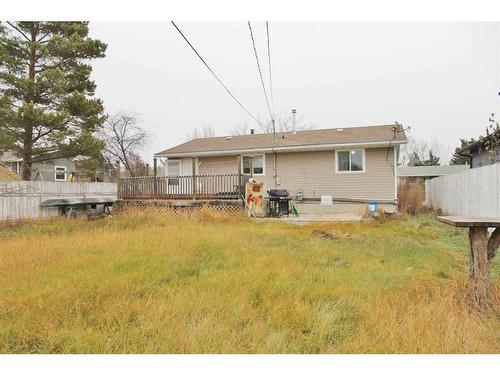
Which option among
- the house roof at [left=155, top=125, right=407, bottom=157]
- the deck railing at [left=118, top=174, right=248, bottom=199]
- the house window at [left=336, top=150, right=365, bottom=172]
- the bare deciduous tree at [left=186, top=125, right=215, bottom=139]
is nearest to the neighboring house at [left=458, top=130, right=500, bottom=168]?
the house roof at [left=155, top=125, right=407, bottom=157]

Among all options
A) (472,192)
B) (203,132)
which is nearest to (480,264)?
(472,192)

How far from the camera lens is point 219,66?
912 cm

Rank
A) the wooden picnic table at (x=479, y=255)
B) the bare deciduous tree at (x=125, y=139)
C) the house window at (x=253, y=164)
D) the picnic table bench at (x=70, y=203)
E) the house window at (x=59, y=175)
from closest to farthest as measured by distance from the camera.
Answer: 1. the wooden picnic table at (x=479, y=255)
2. the picnic table bench at (x=70, y=203)
3. the house window at (x=253, y=164)
4. the house window at (x=59, y=175)
5. the bare deciduous tree at (x=125, y=139)

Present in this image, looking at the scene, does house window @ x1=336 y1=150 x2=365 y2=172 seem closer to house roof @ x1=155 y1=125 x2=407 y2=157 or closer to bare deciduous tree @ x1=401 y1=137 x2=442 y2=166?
house roof @ x1=155 y1=125 x2=407 y2=157

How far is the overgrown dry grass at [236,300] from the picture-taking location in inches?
85.4

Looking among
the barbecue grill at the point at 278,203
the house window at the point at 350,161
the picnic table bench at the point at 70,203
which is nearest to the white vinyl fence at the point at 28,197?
the picnic table bench at the point at 70,203

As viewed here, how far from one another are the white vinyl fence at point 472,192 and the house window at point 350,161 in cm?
314

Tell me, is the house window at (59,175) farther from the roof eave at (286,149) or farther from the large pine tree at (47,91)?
the roof eave at (286,149)

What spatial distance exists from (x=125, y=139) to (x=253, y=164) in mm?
21387

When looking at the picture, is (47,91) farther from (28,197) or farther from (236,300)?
(236,300)


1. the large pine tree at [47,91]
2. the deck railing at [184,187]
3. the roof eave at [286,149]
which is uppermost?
the large pine tree at [47,91]

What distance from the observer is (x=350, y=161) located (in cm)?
1245

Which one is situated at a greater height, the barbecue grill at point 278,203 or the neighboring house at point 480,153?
the neighboring house at point 480,153

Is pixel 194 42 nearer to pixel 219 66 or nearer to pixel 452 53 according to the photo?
pixel 219 66
